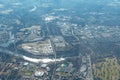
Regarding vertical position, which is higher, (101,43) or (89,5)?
(101,43)

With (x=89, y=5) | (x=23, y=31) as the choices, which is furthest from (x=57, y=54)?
(x=89, y=5)

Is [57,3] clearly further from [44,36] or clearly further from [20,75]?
[20,75]

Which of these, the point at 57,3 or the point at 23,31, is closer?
the point at 23,31

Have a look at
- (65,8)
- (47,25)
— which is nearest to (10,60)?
(47,25)

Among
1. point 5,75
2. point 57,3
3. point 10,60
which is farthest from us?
point 57,3

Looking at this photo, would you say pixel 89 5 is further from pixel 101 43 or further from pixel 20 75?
pixel 20 75

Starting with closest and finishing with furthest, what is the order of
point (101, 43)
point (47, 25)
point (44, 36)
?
point (101, 43), point (44, 36), point (47, 25)
